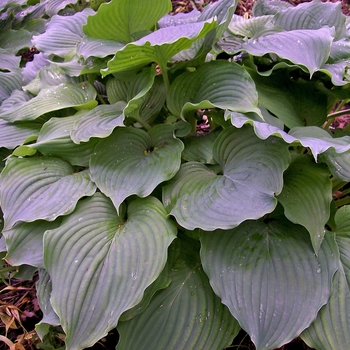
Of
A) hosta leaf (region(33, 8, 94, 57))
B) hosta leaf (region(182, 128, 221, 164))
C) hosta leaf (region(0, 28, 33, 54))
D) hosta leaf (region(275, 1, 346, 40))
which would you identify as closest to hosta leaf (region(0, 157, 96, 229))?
hosta leaf (region(182, 128, 221, 164))

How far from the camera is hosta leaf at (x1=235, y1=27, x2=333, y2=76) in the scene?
46.7 inches

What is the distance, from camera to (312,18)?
5.12 feet

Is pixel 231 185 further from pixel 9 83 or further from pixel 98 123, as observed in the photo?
pixel 9 83

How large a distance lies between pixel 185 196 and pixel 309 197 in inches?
15.2

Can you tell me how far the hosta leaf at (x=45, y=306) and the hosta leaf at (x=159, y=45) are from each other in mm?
718

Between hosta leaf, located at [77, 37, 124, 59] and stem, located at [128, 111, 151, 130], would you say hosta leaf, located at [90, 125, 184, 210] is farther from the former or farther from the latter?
hosta leaf, located at [77, 37, 124, 59]

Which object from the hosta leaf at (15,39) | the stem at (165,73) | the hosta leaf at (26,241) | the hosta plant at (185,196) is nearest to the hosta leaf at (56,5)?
the hosta leaf at (15,39)

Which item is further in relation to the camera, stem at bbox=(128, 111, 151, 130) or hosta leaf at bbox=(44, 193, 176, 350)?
stem at bbox=(128, 111, 151, 130)

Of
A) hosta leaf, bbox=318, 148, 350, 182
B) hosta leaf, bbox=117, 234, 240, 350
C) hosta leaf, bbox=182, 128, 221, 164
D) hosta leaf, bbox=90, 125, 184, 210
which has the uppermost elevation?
hosta leaf, bbox=90, 125, 184, 210

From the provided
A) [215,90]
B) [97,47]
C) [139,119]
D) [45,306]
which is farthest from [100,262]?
[97,47]

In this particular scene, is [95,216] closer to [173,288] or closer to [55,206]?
[55,206]

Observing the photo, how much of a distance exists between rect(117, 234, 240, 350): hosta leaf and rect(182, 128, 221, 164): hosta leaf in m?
0.44

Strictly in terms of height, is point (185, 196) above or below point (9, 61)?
below

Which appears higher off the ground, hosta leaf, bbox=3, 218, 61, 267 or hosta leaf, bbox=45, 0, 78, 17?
hosta leaf, bbox=45, 0, 78, 17
